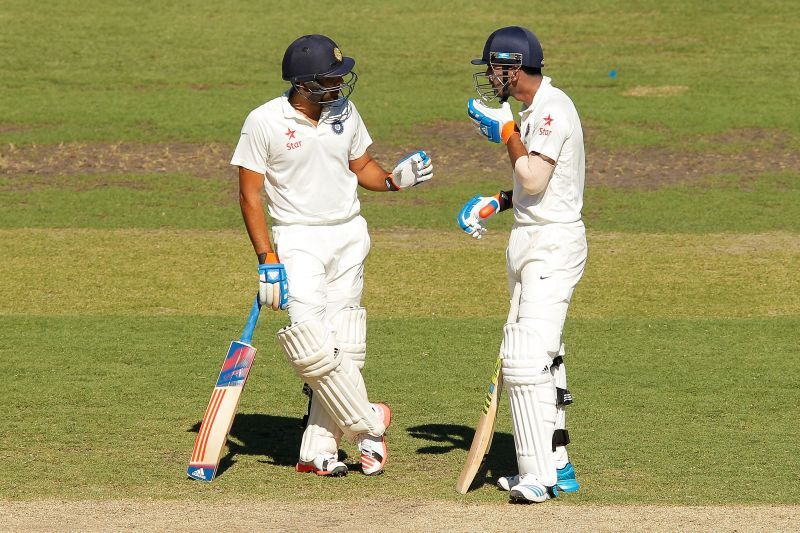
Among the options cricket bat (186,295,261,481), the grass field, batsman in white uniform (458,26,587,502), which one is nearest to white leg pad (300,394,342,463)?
the grass field

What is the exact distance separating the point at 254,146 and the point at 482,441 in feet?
6.69

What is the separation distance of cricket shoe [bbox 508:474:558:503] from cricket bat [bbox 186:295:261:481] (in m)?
1.61

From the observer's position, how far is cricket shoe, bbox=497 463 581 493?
6.97 m

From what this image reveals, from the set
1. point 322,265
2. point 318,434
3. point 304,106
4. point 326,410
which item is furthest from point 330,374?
point 304,106

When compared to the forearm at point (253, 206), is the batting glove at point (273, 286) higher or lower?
lower

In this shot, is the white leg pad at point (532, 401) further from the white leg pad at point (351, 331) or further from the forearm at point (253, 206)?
the forearm at point (253, 206)

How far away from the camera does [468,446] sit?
7930 mm

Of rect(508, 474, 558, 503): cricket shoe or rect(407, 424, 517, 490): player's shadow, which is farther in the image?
rect(407, 424, 517, 490): player's shadow

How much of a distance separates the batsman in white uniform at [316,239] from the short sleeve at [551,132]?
1.20 metres

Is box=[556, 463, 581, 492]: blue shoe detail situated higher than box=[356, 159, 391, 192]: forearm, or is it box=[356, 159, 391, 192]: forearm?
box=[356, 159, 391, 192]: forearm

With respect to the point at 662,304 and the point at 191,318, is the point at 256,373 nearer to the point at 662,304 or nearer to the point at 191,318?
the point at 191,318

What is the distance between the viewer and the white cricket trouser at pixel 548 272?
6.90 m

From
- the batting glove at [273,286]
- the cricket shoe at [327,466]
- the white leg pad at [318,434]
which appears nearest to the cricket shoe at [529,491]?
the cricket shoe at [327,466]

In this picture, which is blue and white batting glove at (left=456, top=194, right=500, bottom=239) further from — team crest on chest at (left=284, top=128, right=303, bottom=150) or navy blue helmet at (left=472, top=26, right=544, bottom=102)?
team crest on chest at (left=284, top=128, right=303, bottom=150)
